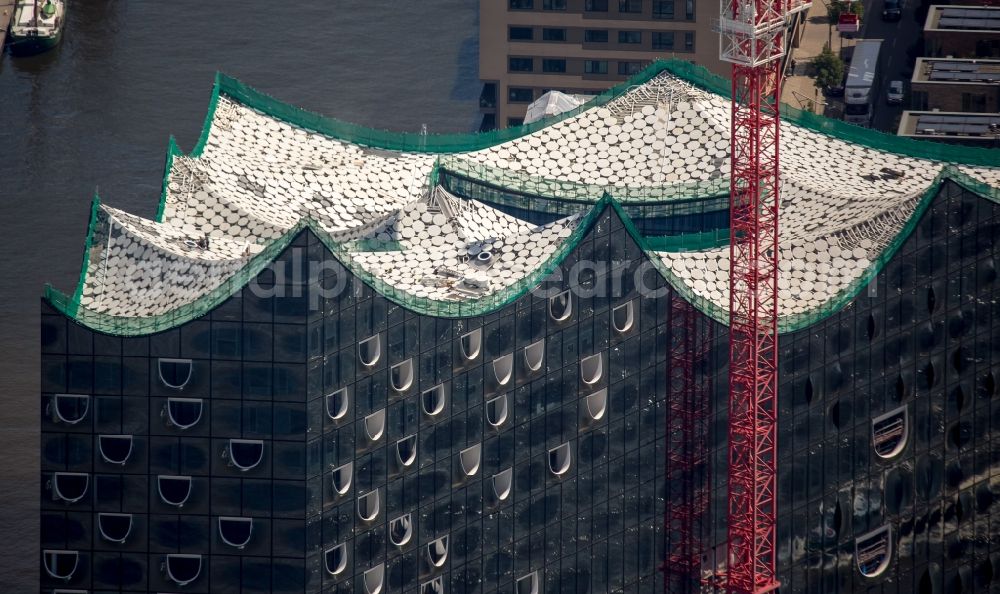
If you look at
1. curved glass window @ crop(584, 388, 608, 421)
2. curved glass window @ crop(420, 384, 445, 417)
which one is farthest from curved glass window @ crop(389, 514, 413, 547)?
curved glass window @ crop(584, 388, 608, 421)

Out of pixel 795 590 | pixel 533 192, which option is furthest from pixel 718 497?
pixel 533 192

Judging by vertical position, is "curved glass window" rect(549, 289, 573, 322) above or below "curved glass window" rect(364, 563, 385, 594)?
above

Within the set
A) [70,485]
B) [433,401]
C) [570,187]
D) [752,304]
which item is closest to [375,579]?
[433,401]

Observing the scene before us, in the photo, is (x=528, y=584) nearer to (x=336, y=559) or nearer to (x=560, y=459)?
(x=560, y=459)

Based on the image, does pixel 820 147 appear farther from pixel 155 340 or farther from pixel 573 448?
pixel 155 340

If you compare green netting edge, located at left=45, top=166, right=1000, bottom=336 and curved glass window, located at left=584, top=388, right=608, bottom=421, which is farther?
curved glass window, located at left=584, top=388, right=608, bottom=421

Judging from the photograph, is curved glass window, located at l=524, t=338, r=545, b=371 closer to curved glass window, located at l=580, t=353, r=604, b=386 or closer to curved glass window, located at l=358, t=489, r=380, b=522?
curved glass window, located at l=580, t=353, r=604, b=386

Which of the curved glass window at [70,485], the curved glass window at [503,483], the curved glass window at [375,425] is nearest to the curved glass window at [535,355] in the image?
the curved glass window at [503,483]

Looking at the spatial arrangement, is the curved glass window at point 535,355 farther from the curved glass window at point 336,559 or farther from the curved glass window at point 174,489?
the curved glass window at point 174,489
